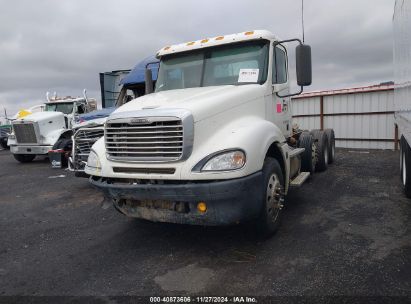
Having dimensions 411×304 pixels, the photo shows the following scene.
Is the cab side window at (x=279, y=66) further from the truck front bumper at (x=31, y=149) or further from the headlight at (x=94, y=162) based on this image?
the truck front bumper at (x=31, y=149)

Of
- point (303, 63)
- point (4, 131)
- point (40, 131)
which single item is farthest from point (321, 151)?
point (4, 131)

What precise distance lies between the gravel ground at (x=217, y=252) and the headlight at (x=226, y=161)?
43.3 inches

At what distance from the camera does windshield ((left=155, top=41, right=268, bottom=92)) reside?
4699 mm

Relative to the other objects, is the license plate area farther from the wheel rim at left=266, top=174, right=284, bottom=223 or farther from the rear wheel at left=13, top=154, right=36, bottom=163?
the rear wheel at left=13, top=154, right=36, bottom=163

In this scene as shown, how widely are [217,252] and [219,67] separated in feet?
8.78

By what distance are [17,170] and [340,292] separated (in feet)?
39.1

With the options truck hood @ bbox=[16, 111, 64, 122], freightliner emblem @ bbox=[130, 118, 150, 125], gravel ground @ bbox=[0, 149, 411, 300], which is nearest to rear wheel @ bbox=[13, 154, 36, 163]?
truck hood @ bbox=[16, 111, 64, 122]

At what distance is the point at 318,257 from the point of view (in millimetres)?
3611

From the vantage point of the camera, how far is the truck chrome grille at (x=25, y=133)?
40.4 feet

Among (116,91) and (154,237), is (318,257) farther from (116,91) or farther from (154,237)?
(116,91)

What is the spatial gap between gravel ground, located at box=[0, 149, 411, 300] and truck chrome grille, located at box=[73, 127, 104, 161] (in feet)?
4.38

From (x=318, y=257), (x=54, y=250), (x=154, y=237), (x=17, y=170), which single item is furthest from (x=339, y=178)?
(x=17, y=170)

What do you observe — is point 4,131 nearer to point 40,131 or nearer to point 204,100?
point 40,131

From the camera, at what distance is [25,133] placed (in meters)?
12.5
